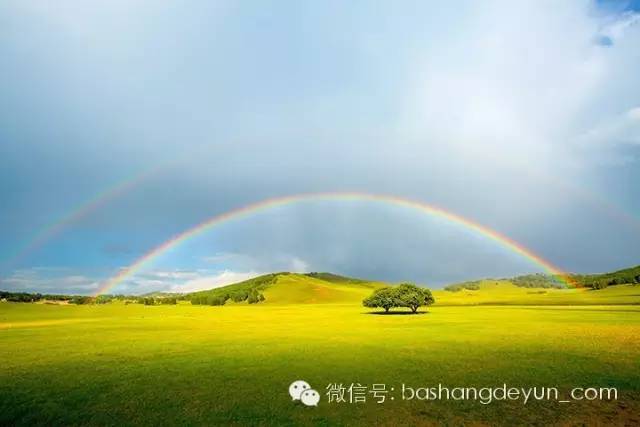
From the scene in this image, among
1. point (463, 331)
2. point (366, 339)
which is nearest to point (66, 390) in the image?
point (366, 339)

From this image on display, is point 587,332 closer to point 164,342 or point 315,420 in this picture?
point 315,420

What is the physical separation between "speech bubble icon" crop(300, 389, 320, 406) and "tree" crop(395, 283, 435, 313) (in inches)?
3318

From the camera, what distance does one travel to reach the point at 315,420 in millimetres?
23688

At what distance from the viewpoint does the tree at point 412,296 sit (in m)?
108

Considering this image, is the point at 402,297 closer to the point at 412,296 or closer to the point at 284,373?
the point at 412,296

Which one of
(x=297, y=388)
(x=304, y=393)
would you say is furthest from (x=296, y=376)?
(x=304, y=393)

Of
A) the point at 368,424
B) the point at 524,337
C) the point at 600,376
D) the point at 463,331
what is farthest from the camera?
the point at 463,331

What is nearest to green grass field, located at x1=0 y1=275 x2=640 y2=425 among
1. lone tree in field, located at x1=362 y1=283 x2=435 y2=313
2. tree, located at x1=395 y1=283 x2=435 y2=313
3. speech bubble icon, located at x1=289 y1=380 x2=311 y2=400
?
speech bubble icon, located at x1=289 y1=380 x2=311 y2=400

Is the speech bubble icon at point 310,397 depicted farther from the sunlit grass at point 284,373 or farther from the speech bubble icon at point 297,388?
the sunlit grass at point 284,373

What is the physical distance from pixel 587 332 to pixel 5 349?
249ft

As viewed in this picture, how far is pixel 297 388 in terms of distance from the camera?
92.3 ft

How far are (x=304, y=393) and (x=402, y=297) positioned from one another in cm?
8576

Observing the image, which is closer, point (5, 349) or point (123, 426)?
point (123, 426)

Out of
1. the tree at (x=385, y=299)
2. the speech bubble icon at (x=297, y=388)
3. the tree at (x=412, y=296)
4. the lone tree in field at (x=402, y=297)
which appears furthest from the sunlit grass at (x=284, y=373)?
the tree at (x=385, y=299)
